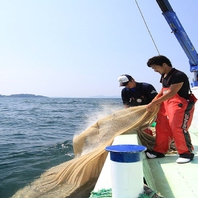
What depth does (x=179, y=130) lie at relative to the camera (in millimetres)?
3395

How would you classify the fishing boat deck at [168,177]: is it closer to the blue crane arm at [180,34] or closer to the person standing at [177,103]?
the person standing at [177,103]

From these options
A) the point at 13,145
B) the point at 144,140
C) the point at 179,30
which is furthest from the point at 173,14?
the point at 13,145

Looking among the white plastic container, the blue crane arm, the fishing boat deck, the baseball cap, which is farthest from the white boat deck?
the blue crane arm

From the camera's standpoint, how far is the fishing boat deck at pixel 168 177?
2422 millimetres

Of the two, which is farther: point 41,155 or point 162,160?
point 41,155

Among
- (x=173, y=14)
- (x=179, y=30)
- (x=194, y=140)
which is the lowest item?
(x=194, y=140)

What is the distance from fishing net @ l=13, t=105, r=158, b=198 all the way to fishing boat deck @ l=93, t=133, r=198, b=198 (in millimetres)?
541

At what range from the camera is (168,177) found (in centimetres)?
291

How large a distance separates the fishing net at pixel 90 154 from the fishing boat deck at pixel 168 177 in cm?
54

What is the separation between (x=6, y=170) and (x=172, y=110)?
14.3 ft

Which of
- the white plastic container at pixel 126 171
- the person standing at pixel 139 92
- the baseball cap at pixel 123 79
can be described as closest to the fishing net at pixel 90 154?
the baseball cap at pixel 123 79

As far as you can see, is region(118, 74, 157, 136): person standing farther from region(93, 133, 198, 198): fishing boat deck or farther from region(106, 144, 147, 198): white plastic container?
region(106, 144, 147, 198): white plastic container

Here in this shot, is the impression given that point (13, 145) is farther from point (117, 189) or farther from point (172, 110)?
point (117, 189)

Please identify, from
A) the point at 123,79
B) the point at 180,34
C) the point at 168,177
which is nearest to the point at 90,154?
the point at 168,177
